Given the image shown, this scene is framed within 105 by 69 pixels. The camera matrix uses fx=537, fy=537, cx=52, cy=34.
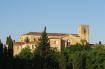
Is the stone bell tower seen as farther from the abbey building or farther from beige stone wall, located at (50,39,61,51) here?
beige stone wall, located at (50,39,61,51)

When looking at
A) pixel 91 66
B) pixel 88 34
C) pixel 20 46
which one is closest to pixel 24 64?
pixel 91 66

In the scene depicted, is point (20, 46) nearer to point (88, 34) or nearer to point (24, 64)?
point (88, 34)

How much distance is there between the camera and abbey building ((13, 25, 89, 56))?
97.8 meters

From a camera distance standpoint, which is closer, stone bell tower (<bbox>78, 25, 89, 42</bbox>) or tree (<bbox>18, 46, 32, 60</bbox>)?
tree (<bbox>18, 46, 32, 60</bbox>)

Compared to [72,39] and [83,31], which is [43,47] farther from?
[83,31]

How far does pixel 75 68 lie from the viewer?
240 ft

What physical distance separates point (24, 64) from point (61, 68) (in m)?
5.10

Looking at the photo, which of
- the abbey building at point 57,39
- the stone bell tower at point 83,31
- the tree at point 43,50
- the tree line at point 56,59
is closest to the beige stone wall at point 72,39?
the abbey building at point 57,39

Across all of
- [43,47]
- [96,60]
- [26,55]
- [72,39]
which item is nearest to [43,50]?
[43,47]

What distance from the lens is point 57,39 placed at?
99.8 metres

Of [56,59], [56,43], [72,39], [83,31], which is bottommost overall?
[56,59]

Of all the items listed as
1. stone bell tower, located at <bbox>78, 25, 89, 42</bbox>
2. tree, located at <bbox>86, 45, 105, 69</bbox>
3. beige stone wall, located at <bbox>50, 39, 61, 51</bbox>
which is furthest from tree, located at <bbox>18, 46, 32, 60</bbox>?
stone bell tower, located at <bbox>78, 25, 89, 42</bbox>

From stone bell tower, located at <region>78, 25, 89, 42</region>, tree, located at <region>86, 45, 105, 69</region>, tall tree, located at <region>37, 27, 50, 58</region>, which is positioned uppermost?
stone bell tower, located at <region>78, 25, 89, 42</region>

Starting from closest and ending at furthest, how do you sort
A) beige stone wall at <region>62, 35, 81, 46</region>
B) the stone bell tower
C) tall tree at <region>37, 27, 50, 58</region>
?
tall tree at <region>37, 27, 50, 58</region> < beige stone wall at <region>62, 35, 81, 46</region> < the stone bell tower
